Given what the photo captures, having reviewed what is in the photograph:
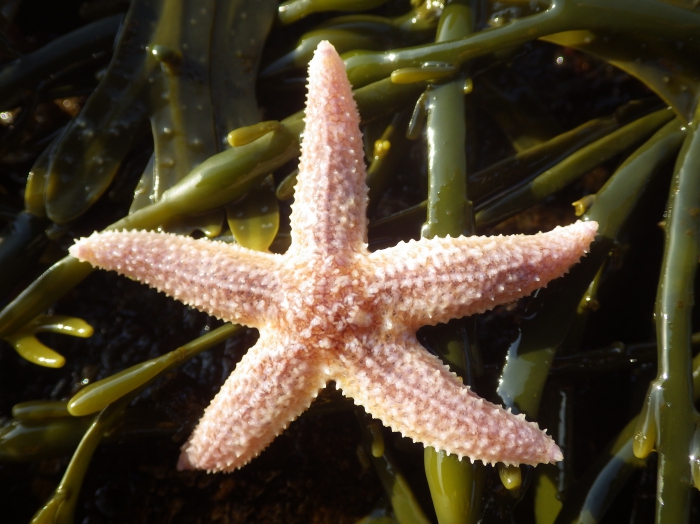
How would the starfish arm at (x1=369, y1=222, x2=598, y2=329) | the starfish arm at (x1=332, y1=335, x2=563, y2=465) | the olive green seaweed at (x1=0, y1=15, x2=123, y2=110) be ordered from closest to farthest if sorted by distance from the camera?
1. the starfish arm at (x1=332, y1=335, x2=563, y2=465)
2. the starfish arm at (x1=369, y1=222, x2=598, y2=329)
3. the olive green seaweed at (x1=0, y1=15, x2=123, y2=110)

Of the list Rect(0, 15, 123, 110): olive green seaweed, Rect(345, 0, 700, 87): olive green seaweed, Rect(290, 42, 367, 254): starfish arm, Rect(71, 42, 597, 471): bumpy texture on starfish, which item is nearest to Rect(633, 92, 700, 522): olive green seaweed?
Rect(71, 42, 597, 471): bumpy texture on starfish

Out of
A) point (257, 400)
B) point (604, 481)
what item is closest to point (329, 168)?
point (257, 400)

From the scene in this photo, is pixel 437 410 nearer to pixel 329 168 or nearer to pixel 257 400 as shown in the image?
pixel 257 400

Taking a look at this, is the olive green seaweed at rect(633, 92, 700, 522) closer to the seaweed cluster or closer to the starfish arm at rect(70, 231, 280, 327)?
the seaweed cluster

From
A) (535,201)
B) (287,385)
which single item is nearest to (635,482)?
(535,201)

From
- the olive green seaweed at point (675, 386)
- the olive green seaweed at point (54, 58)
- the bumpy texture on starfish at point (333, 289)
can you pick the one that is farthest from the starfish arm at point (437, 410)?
the olive green seaweed at point (54, 58)

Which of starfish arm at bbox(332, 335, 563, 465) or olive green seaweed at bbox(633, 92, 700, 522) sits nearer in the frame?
starfish arm at bbox(332, 335, 563, 465)

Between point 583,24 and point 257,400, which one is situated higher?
point 583,24

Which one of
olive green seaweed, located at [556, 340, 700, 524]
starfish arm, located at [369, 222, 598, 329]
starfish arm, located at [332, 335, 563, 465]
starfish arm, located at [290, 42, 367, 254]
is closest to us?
starfish arm, located at [332, 335, 563, 465]

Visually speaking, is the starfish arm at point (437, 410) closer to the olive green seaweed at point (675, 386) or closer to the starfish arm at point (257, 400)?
the starfish arm at point (257, 400)
